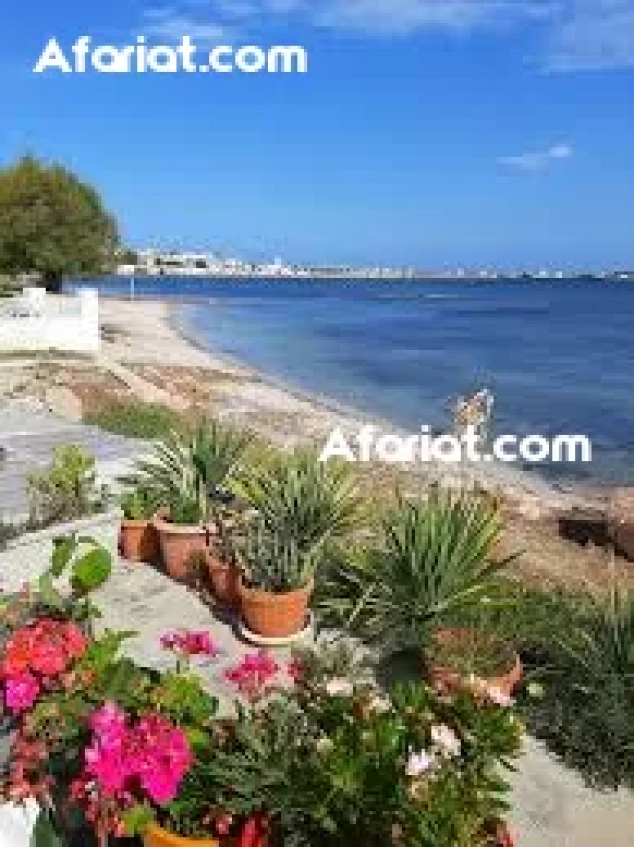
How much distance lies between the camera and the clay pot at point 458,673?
594 cm

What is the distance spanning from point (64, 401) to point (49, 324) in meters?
7.23

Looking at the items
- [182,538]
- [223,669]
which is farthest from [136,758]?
[182,538]

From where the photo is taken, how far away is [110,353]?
106ft

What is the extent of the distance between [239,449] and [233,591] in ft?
6.36

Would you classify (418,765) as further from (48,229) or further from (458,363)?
(458,363)

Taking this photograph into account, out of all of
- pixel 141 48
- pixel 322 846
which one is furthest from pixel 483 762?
pixel 141 48

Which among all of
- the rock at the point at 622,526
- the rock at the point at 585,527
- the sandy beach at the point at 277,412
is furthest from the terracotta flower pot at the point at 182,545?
the rock at the point at 585,527

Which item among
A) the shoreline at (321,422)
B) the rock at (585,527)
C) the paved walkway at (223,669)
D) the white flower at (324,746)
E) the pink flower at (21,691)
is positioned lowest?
the shoreline at (321,422)

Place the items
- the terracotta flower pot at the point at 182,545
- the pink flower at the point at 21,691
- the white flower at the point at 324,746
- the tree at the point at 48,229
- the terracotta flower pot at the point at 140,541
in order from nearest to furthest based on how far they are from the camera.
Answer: the white flower at the point at 324,746
the pink flower at the point at 21,691
the terracotta flower pot at the point at 182,545
the terracotta flower pot at the point at 140,541
the tree at the point at 48,229

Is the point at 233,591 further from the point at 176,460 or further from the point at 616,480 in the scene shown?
the point at 616,480

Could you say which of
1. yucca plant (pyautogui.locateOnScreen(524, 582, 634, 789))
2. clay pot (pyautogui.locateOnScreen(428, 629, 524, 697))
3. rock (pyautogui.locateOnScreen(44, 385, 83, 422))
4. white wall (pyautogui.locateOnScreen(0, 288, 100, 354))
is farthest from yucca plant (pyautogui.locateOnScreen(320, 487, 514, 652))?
white wall (pyautogui.locateOnScreen(0, 288, 100, 354))

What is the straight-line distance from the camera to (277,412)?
2589cm

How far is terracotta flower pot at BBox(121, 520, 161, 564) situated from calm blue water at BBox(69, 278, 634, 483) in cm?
1517

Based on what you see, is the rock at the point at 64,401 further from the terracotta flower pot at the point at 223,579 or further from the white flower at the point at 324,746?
the white flower at the point at 324,746
